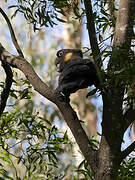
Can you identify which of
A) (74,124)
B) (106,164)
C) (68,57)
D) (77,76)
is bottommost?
(106,164)

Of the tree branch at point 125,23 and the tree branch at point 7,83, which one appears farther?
the tree branch at point 7,83

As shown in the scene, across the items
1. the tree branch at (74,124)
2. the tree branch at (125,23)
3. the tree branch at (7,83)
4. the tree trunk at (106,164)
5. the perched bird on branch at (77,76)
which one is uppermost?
the tree branch at (125,23)

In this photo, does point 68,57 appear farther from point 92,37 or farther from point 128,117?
point 128,117

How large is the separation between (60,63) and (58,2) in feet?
1.31

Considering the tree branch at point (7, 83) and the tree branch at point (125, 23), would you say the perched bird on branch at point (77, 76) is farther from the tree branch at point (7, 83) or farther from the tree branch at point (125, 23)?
the tree branch at point (7, 83)

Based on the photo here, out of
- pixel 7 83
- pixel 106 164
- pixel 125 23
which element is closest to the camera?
pixel 106 164

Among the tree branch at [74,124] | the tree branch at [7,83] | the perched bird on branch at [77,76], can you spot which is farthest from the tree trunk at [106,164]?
the tree branch at [7,83]

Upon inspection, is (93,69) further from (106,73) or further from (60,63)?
(60,63)

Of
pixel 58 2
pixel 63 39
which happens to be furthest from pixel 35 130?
pixel 63 39

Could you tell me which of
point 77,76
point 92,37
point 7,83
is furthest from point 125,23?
point 7,83

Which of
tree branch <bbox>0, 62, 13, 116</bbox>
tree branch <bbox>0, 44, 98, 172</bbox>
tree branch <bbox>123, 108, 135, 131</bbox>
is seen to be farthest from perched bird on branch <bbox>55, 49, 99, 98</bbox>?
tree branch <bbox>0, 62, 13, 116</bbox>

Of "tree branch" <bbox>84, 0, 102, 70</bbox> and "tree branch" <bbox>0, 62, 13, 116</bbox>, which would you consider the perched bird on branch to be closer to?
"tree branch" <bbox>84, 0, 102, 70</bbox>

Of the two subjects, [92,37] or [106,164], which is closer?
[106,164]

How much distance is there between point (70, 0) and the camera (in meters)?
1.77
